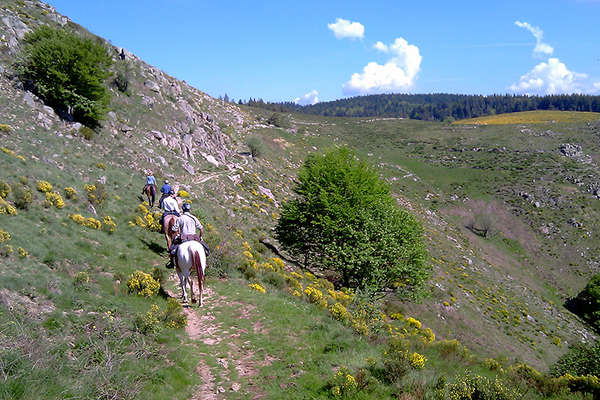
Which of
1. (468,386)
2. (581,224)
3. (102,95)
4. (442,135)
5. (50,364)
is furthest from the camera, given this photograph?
(442,135)

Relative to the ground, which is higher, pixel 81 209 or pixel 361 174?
pixel 361 174

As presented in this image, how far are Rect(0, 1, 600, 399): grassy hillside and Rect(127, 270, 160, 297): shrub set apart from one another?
0.87ft

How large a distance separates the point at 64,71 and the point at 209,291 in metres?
22.3

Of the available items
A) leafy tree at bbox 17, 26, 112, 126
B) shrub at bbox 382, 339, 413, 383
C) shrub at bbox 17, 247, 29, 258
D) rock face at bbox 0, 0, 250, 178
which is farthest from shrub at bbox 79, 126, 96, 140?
shrub at bbox 382, 339, 413, 383

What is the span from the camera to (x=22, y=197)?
43.2ft

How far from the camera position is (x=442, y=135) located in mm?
112375

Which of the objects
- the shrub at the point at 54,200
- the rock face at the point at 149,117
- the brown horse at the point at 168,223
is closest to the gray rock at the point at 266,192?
the rock face at the point at 149,117

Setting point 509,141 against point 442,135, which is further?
point 442,135

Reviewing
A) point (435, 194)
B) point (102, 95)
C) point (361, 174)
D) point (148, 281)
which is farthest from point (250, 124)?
point (148, 281)

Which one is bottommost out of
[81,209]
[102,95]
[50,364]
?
[50,364]

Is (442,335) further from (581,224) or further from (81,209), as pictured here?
(581,224)

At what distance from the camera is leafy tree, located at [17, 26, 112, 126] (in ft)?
80.3

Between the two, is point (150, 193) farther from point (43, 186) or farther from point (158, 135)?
point (158, 135)

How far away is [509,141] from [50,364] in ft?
386
